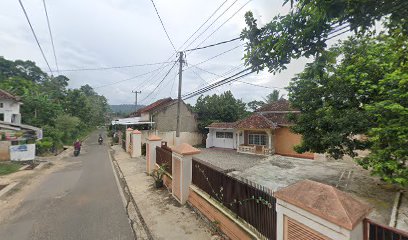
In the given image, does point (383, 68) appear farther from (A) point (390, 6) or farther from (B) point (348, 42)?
(A) point (390, 6)

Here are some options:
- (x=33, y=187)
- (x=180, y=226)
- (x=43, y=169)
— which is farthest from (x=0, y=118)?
(x=180, y=226)

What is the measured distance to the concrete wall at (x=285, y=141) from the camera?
55.8 feet

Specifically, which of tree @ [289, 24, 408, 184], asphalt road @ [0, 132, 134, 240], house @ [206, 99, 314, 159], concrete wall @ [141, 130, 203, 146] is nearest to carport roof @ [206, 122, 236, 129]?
house @ [206, 99, 314, 159]

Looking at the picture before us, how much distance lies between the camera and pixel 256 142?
19266 mm

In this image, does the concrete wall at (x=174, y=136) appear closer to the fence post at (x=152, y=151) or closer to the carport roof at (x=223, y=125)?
the carport roof at (x=223, y=125)

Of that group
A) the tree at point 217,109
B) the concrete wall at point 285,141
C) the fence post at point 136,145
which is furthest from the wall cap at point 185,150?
the tree at point 217,109

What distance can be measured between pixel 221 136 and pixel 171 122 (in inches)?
233

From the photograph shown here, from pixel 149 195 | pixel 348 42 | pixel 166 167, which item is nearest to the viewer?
pixel 149 195

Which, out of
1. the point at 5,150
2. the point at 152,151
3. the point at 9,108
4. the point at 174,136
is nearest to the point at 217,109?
the point at 174,136

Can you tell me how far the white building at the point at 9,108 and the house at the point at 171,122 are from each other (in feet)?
37.7

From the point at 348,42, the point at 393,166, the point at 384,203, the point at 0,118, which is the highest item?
the point at 348,42

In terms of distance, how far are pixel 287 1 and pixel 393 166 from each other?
18.0 feet

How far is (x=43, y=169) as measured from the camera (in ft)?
40.1

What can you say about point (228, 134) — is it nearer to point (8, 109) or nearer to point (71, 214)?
point (71, 214)
